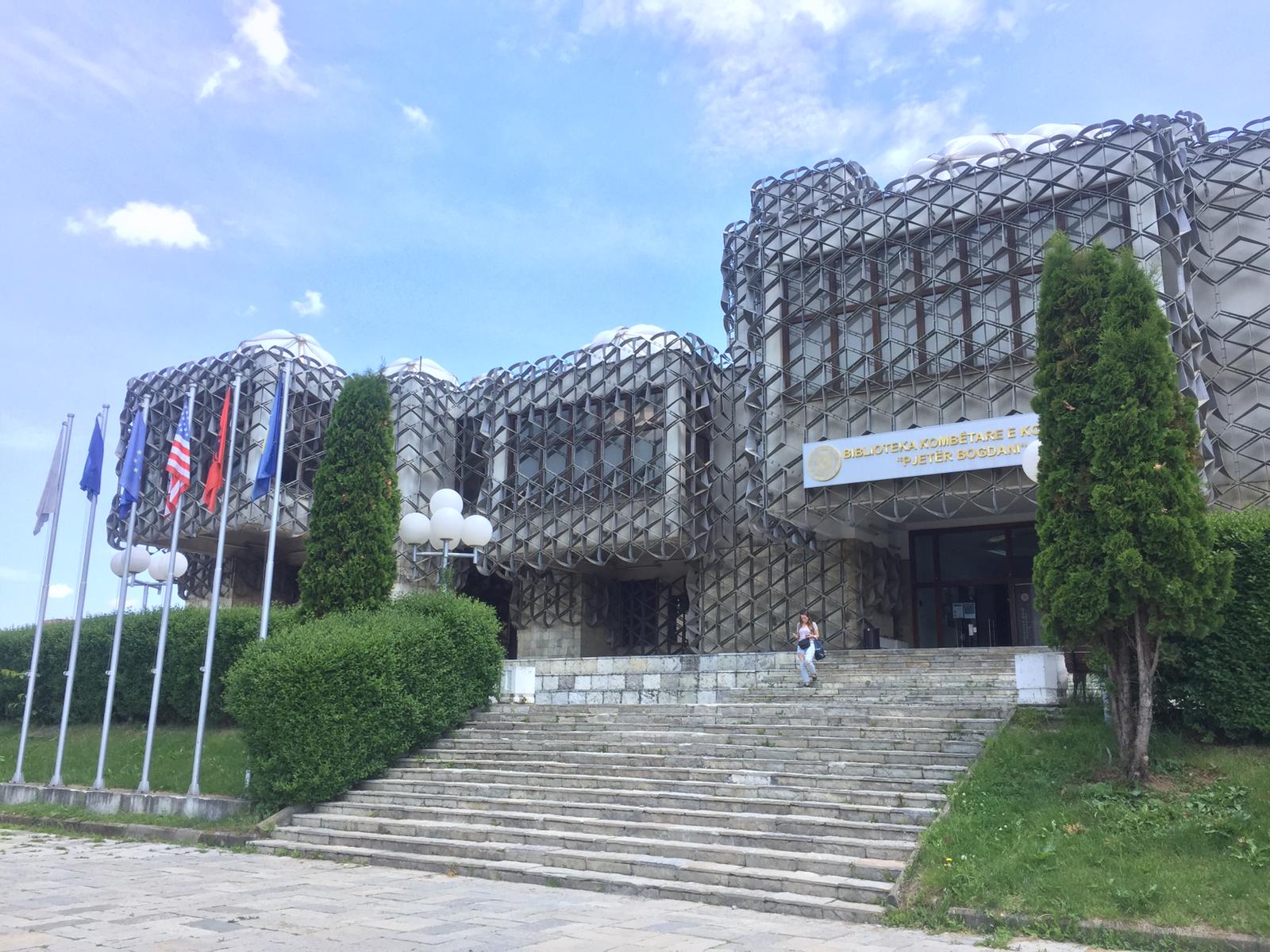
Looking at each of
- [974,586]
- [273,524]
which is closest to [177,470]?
[273,524]

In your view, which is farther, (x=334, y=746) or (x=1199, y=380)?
(x=1199, y=380)

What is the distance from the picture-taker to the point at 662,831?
1052 cm

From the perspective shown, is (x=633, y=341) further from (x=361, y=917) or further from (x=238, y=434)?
(x=361, y=917)

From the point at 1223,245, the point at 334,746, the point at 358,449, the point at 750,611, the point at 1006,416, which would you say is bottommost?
the point at 334,746

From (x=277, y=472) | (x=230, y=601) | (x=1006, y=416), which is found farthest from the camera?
(x=230, y=601)

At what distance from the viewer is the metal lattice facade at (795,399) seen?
2142 centimetres

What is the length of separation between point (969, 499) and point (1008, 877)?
1515 centimetres

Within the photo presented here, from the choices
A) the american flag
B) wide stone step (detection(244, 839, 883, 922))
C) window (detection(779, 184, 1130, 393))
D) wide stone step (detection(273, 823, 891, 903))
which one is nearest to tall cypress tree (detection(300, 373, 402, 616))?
the american flag

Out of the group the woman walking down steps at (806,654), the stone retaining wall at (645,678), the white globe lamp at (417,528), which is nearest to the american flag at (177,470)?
the white globe lamp at (417,528)

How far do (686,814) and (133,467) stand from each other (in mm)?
11677

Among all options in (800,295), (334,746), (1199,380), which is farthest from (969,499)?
(334,746)

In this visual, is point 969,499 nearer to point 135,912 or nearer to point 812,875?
point 812,875

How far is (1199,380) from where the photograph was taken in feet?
67.1

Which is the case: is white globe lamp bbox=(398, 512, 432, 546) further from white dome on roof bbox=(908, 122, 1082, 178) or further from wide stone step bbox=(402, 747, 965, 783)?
white dome on roof bbox=(908, 122, 1082, 178)
